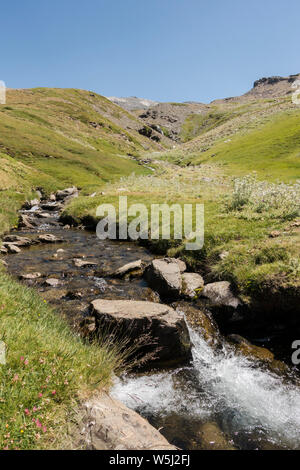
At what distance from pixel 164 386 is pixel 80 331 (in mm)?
3447

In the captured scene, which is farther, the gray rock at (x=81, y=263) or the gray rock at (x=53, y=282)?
the gray rock at (x=81, y=263)

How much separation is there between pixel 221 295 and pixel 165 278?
9.29ft

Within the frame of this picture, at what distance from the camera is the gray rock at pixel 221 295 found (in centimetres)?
1119

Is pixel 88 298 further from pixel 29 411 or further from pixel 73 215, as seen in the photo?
pixel 73 215

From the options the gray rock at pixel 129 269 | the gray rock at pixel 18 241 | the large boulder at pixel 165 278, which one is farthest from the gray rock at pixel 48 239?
the large boulder at pixel 165 278

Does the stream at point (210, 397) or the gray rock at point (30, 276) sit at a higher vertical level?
the gray rock at point (30, 276)

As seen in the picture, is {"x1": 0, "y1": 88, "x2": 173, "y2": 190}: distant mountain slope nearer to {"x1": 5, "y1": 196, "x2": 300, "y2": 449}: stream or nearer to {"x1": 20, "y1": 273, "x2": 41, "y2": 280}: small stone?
{"x1": 20, "y1": 273, "x2": 41, "y2": 280}: small stone

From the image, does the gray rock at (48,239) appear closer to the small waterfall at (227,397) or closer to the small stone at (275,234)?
the small stone at (275,234)

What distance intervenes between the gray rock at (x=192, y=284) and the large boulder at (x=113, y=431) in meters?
7.83

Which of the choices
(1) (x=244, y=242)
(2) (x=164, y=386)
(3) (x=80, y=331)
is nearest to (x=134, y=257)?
(1) (x=244, y=242)

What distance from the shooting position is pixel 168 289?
42.6 ft

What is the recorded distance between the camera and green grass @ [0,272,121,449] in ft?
13.6

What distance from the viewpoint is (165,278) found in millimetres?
13219

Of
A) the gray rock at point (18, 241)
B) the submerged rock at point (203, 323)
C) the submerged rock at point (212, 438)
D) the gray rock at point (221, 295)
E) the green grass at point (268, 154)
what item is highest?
the green grass at point (268, 154)
